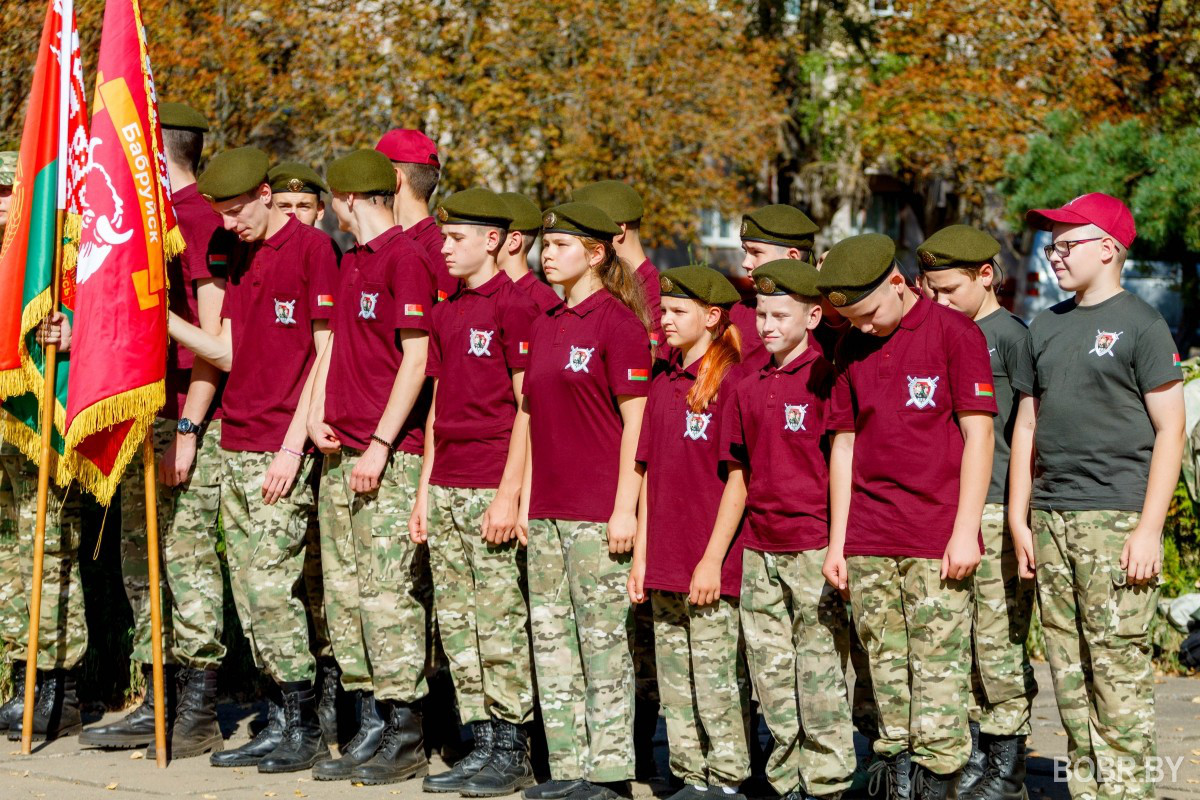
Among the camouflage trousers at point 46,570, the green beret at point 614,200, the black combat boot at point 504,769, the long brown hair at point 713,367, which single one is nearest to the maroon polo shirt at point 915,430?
the long brown hair at point 713,367

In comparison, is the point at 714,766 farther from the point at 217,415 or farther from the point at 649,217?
the point at 649,217

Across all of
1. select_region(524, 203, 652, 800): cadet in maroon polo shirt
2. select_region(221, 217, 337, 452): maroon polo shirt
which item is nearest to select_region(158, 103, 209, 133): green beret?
select_region(221, 217, 337, 452): maroon polo shirt

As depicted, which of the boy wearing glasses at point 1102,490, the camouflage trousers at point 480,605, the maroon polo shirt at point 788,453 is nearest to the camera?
the boy wearing glasses at point 1102,490

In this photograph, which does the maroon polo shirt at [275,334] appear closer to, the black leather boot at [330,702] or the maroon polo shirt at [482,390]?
the maroon polo shirt at [482,390]

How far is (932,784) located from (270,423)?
308 centimetres

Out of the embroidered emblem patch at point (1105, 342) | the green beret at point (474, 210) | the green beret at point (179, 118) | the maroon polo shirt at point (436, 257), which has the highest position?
the green beret at point (179, 118)

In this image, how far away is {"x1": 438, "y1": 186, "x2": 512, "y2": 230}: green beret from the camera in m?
6.36

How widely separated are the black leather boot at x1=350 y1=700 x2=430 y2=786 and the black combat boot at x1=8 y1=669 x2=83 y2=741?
1.61m

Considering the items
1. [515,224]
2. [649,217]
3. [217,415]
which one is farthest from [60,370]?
[649,217]

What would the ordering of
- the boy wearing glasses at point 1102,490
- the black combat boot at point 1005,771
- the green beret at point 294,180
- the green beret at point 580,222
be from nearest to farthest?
the boy wearing glasses at point 1102,490 → the black combat boot at point 1005,771 → the green beret at point 580,222 → the green beret at point 294,180

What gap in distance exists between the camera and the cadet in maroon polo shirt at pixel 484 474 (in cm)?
634

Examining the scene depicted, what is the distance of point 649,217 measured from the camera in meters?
25.8

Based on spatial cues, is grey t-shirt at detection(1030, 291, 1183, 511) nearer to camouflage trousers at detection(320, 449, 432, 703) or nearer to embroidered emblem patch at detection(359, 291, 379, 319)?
camouflage trousers at detection(320, 449, 432, 703)

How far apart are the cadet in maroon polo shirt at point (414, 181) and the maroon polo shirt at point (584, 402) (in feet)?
2.87
